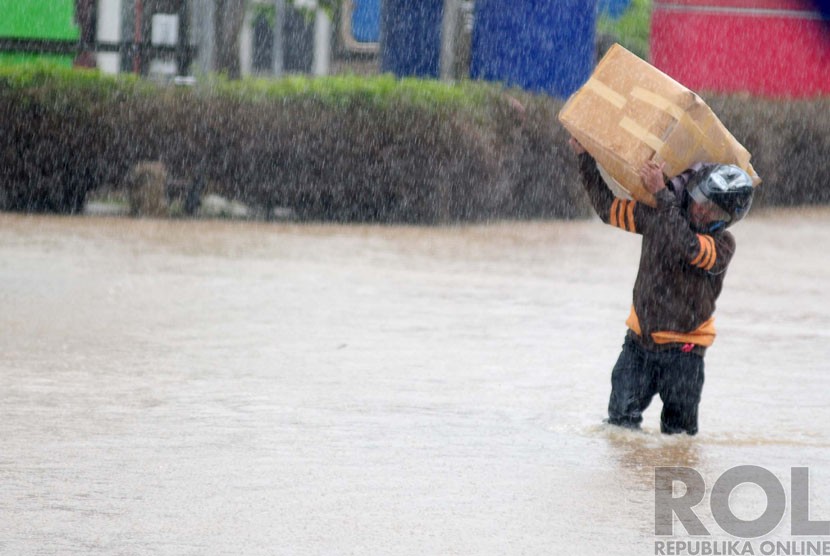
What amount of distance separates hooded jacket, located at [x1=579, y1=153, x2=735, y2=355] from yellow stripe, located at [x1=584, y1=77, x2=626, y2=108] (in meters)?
0.41

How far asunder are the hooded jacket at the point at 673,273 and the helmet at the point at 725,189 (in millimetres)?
75

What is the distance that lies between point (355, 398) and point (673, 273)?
1.86 meters

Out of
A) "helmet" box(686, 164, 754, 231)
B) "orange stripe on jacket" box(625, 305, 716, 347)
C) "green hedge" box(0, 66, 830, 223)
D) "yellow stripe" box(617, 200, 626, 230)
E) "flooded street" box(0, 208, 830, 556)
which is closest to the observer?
"flooded street" box(0, 208, 830, 556)

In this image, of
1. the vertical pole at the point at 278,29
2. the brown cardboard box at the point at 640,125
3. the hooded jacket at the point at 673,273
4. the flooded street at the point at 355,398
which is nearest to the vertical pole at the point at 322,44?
the vertical pole at the point at 278,29

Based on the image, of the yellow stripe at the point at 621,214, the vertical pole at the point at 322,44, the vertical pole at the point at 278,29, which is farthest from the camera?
the vertical pole at the point at 322,44

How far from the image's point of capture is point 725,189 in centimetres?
653

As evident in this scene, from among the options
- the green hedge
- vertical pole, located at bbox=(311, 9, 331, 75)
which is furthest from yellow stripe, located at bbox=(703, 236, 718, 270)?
vertical pole, located at bbox=(311, 9, 331, 75)

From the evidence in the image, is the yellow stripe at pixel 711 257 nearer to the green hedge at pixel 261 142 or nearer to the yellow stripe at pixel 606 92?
the yellow stripe at pixel 606 92

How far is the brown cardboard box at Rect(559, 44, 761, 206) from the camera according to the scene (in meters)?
6.63

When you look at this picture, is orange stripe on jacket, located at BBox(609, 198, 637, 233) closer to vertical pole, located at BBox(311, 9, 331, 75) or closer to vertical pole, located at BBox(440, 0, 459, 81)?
vertical pole, located at BBox(440, 0, 459, 81)

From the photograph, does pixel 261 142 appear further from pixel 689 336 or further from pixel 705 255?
pixel 705 255

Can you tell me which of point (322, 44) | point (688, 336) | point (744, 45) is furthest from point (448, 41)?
point (322, 44)

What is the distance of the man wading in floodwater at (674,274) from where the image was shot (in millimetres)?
6574

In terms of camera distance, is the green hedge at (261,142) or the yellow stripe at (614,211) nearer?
the yellow stripe at (614,211)
